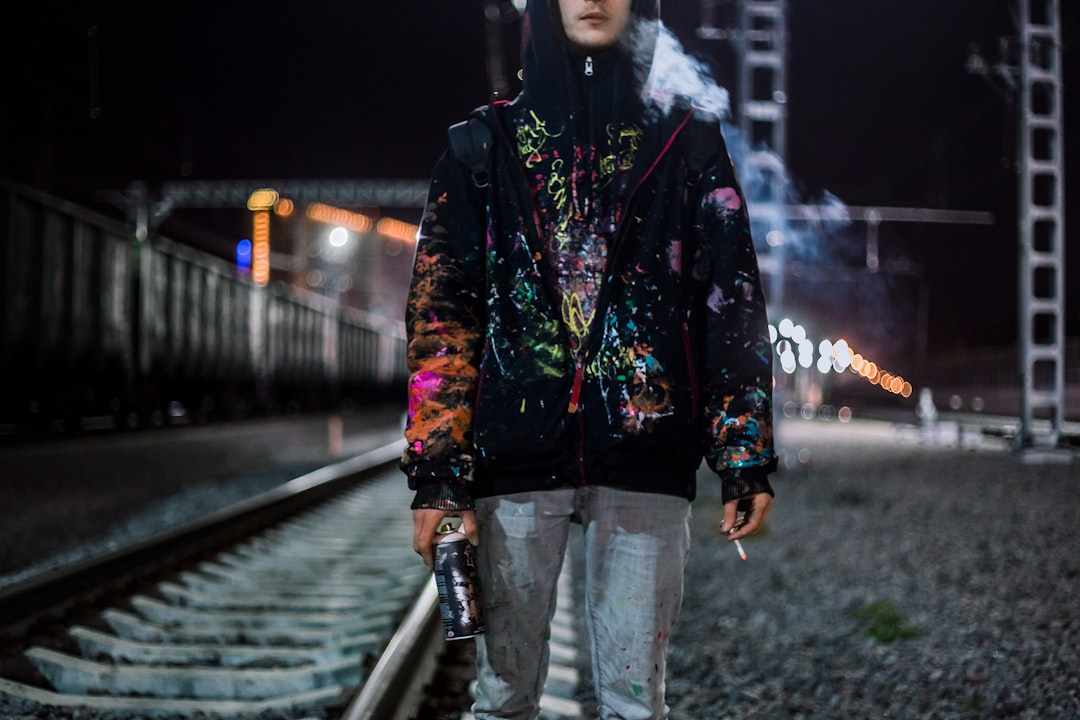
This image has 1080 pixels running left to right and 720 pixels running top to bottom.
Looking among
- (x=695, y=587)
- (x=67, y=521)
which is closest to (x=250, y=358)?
(x=67, y=521)

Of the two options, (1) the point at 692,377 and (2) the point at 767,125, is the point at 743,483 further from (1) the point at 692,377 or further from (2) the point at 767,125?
(2) the point at 767,125

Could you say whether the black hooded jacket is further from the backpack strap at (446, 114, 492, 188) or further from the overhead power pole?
the overhead power pole

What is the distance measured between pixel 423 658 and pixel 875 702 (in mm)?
1785

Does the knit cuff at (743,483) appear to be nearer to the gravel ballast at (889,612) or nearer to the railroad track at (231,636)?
the railroad track at (231,636)

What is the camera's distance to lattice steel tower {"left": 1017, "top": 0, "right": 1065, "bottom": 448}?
12289mm

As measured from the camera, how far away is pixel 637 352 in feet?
6.52

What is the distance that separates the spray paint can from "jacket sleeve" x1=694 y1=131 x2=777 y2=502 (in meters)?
0.55

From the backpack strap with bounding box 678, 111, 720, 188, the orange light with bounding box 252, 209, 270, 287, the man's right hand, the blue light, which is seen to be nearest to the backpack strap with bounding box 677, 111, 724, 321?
the backpack strap with bounding box 678, 111, 720, 188

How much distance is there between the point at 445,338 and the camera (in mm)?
2012

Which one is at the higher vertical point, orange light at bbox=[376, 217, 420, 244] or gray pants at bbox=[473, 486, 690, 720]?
orange light at bbox=[376, 217, 420, 244]

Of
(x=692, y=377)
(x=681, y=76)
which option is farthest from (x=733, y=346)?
(x=681, y=76)

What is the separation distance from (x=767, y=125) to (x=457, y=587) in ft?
37.8

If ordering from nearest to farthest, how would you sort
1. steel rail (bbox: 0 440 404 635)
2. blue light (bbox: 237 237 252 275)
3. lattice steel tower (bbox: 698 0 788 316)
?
steel rail (bbox: 0 440 404 635) < lattice steel tower (bbox: 698 0 788 316) < blue light (bbox: 237 237 252 275)

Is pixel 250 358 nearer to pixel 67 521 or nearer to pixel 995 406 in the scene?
pixel 67 521
